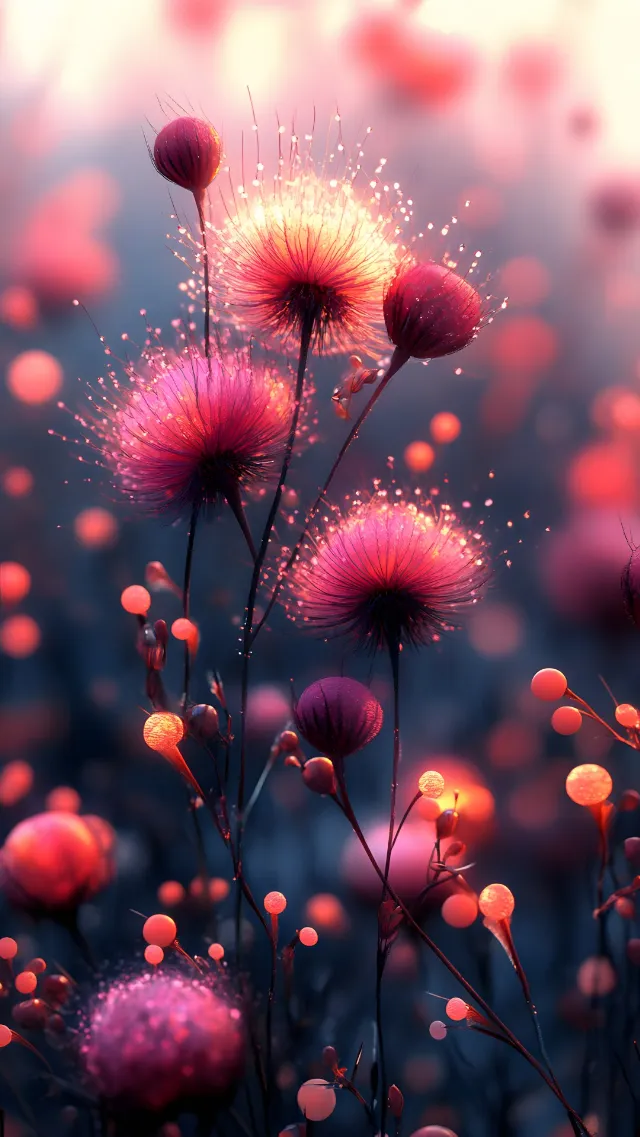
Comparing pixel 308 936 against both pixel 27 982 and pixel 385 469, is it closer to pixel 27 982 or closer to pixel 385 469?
pixel 27 982

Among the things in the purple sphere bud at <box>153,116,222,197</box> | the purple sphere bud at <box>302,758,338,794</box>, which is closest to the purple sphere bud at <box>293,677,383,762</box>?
the purple sphere bud at <box>302,758,338,794</box>

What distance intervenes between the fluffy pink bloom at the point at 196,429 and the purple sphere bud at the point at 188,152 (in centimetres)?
8

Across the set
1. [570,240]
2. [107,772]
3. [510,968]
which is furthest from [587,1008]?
[570,240]

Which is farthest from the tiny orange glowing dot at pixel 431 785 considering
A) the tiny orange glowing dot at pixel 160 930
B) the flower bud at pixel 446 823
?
the tiny orange glowing dot at pixel 160 930

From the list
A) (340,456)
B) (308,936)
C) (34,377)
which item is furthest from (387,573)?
(34,377)

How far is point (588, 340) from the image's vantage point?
0.48 meters

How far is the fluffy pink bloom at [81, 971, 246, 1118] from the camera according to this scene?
32cm

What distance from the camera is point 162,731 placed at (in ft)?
1.16

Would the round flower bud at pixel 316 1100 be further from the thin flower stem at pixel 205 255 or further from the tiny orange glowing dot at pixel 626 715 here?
the thin flower stem at pixel 205 255

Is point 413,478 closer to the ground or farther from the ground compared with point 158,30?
closer to the ground

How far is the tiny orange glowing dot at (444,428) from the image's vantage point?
0.47m

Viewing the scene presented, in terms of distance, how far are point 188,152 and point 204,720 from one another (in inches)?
9.7

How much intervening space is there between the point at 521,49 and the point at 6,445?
1.23 ft

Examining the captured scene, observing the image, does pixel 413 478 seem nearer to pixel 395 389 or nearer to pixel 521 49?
pixel 395 389
